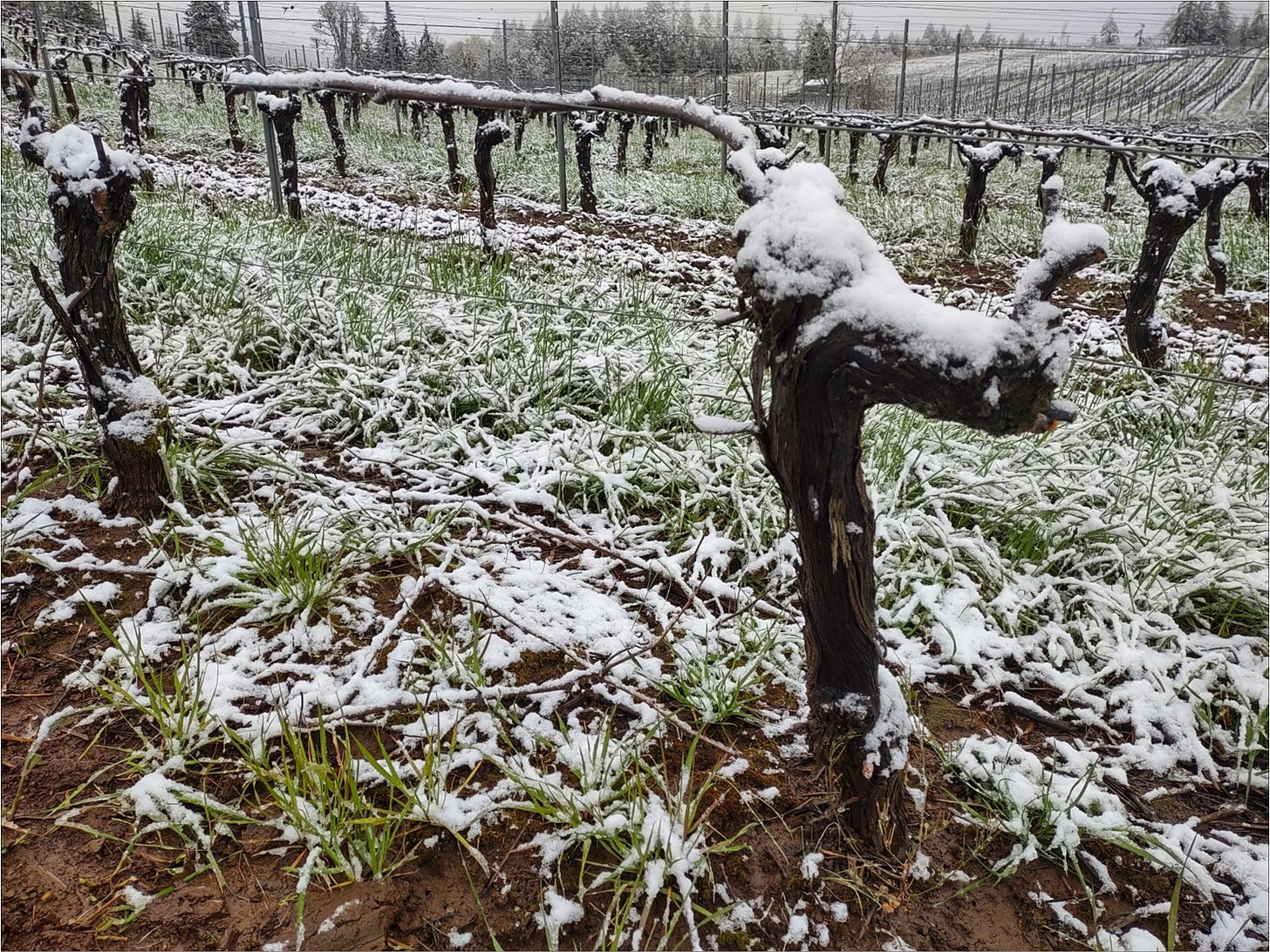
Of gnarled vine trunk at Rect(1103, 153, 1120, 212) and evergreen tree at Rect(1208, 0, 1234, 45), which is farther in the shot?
evergreen tree at Rect(1208, 0, 1234, 45)

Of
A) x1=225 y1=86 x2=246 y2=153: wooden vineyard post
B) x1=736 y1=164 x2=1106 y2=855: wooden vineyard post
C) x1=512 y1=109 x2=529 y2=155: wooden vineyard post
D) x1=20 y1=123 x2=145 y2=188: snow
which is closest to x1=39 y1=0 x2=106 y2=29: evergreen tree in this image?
x1=225 y1=86 x2=246 y2=153: wooden vineyard post

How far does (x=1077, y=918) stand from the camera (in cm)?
133

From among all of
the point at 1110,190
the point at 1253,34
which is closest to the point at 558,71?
the point at 1110,190

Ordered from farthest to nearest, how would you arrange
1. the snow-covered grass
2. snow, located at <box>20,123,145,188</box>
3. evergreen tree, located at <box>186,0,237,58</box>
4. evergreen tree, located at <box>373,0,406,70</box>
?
evergreen tree, located at <box>186,0,237,58</box>
evergreen tree, located at <box>373,0,406,70</box>
the snow-covered grass
snow, located at <box>20,123,145,188</box>

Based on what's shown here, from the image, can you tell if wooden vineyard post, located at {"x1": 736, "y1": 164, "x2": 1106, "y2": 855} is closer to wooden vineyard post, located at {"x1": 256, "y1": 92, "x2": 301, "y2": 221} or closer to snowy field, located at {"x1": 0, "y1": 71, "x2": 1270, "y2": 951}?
snowy field, located at {"x1": 0, "y1": 71, "x2": 1270, "y2": 951}

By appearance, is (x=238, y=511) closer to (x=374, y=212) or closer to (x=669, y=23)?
(x=374, y=212)

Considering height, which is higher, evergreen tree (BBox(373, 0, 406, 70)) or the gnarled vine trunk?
evergreen tree (BBox(373, 0, 406, 70))

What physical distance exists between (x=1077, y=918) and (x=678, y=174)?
36.1ft

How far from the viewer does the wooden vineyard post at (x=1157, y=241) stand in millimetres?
3820

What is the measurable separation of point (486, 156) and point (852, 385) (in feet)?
16.6

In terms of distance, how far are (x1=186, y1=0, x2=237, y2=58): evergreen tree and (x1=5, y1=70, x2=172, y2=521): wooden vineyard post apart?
73.1ft

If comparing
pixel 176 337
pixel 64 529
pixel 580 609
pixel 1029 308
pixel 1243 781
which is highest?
pixel 1029 308

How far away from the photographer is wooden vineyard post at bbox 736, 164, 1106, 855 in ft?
2.68

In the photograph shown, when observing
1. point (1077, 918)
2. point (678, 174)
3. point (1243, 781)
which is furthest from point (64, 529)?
point (678, 174)
